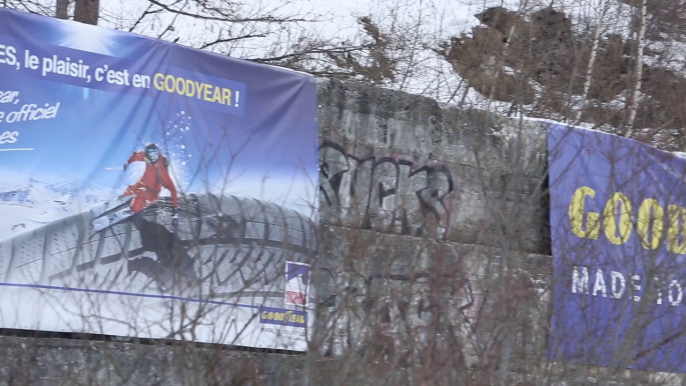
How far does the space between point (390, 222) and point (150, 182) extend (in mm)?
2031

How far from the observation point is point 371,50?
11.0 meters

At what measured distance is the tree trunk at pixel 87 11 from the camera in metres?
9.45

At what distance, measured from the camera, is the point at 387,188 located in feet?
27.3

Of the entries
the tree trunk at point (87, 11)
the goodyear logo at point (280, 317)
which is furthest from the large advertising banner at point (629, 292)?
the tree trunk at point (87, 11)

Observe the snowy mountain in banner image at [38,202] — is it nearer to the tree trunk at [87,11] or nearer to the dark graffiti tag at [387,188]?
the dark graffiti tag at [387,188]

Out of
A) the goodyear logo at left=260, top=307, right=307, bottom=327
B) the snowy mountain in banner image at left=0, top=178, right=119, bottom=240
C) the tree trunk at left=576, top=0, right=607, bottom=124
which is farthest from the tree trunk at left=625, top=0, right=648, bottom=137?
the snowy mountain in banner image at left=0, top=178, right=119, bottom=240

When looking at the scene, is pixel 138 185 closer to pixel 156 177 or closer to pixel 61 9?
pixel 156 177

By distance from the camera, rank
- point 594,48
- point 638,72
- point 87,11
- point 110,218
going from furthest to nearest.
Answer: point 638,72, point 594,48, point 87,11, point 110,218

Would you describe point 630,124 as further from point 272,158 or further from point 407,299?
point 407,299

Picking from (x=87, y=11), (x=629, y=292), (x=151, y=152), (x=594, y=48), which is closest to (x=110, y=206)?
(x=151, y=152)

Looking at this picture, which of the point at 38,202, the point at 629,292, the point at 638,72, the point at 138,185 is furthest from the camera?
the point at 638,72

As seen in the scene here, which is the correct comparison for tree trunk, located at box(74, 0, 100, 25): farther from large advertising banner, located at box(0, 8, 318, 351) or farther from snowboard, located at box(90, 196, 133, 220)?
snowboard, located at box(90, 196, 133, 220)

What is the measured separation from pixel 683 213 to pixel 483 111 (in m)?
3.04

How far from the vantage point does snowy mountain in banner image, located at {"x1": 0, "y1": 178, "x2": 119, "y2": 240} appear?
20.3 ft
